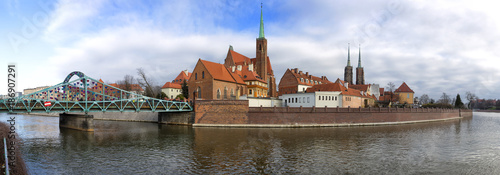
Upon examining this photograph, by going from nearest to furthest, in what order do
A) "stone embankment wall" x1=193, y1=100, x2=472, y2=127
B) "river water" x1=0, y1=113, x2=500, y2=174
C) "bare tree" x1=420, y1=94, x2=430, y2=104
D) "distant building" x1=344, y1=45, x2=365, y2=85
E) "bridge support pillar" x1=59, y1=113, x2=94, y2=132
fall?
"river water" x1=0, y1=113, x2=500, y2=174
"bridge support pillar" x1=59, y1=113, x2=94, y2=132
"stone embankment wall" x1=193, y1=100, x2=472, y2=127
"distant building" x1=344, y1=45, x2=365, y2=85
"bare tree" x1=420, y1=94, x2=430, y2=104

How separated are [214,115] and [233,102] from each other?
3.37m

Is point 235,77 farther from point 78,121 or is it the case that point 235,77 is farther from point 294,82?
point 78,121

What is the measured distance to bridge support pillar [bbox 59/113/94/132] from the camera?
35688 millimetres

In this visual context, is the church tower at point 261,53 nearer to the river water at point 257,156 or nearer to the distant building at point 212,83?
the distant building at point 212,83

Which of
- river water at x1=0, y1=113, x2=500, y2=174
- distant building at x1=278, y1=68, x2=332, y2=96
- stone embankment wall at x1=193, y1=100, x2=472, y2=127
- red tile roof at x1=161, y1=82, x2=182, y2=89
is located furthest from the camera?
red tile roof at x1=161, y1=82, x2=182, y2=89

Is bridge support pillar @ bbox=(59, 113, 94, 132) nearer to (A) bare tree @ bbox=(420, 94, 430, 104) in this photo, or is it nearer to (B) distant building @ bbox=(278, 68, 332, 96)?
(B) distant building @ bbox=(278, 68, 332, 96)

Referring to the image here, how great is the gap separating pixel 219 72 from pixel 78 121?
1035 inches

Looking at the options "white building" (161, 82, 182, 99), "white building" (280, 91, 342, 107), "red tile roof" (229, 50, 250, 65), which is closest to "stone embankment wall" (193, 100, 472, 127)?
"white building" (280, 91, 342, 107)

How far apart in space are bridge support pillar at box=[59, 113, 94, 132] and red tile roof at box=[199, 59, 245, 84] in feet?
73.8

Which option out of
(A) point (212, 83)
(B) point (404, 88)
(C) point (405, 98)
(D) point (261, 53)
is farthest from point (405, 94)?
(A) point (212, 83)

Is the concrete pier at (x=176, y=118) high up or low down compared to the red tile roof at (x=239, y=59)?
down

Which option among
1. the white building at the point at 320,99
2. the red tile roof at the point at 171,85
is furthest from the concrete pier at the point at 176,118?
the red tile roof at the point at 171,85

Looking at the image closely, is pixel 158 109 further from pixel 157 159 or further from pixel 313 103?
pixel 313 103

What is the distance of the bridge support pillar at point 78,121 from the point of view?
35688mm
